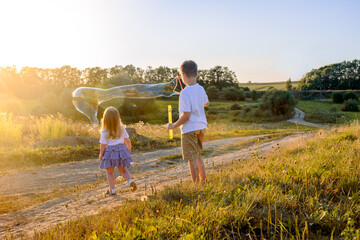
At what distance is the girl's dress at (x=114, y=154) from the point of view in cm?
530

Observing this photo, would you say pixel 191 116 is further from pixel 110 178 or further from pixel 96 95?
pixel 96 95

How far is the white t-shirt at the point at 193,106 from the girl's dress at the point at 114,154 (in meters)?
1.53

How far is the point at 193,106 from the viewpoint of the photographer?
4.36 metres

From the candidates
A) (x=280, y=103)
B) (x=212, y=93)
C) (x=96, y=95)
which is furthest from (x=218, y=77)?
(x=96, y=95)

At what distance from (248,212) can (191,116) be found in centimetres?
186

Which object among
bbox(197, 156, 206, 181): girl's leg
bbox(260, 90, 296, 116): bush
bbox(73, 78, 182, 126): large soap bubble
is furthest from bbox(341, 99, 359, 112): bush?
bbox(197, 156, 206, 181): girl's leg

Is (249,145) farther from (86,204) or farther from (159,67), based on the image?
(159,67)

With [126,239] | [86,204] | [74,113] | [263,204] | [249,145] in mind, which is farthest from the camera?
[74,113]

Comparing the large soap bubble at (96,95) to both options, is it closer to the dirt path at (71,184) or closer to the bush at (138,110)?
the dirt path at (71,184)

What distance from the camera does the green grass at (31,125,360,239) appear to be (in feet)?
8.69

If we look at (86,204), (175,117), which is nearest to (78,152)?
(86,204)

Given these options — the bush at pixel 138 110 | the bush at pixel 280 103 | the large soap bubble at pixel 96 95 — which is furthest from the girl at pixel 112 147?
the bush at pixel 280 103

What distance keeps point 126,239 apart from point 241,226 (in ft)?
3.75

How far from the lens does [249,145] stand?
1204 centimetres
